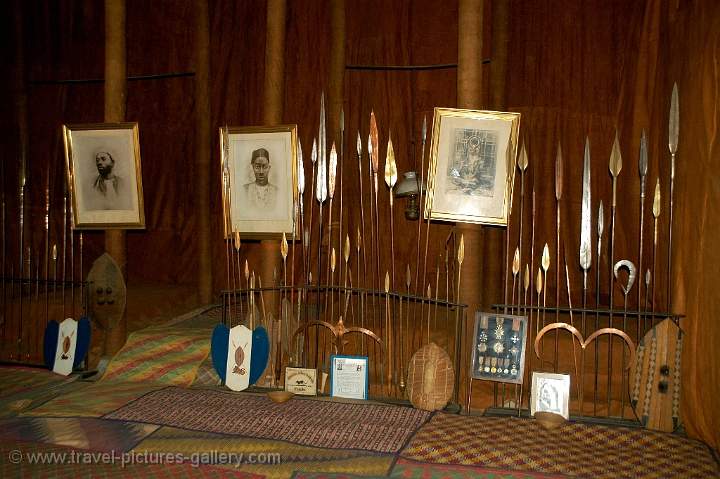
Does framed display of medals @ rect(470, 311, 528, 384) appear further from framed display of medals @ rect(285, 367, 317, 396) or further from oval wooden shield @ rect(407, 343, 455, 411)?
framed display of medals @ rect(285, 367, 317, 396)

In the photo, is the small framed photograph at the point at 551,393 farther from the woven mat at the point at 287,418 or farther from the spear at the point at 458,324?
the woven mat at the point at 287,418

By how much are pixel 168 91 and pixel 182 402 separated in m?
4.16

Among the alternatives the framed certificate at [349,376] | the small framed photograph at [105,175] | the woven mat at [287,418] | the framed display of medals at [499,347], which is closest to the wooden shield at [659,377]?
the framed display of medals at [499,347]

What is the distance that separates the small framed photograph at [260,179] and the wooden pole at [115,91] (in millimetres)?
939

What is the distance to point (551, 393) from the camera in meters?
2.63

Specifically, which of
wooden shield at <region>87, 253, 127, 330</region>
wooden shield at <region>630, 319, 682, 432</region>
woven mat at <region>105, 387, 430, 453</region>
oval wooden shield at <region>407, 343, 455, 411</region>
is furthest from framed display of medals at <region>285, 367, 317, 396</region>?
wooden shield at <region>630, 319, 682, 432</region>

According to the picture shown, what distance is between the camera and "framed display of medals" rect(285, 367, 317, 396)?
9.86 feet

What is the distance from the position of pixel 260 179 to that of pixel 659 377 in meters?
2.08

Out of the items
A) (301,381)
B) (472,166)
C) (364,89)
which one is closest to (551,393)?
(472,166)

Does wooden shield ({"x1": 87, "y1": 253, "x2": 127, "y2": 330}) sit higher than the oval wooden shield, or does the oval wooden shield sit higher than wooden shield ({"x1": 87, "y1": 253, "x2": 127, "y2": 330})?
wooden shield ({"x1": 87, "y1": 253, "x2": 127, "y2": 330})

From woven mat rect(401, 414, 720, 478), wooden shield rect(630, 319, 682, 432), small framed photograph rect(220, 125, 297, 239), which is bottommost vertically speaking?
woven mat rect(401, 414, 720, 478)

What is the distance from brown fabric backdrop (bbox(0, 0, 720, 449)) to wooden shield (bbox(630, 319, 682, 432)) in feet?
4.93

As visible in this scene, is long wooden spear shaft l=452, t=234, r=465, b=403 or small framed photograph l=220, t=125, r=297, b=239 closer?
long wooden spear shaft l=452, t=234, r=465, b=403

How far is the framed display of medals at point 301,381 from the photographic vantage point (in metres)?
3.01
